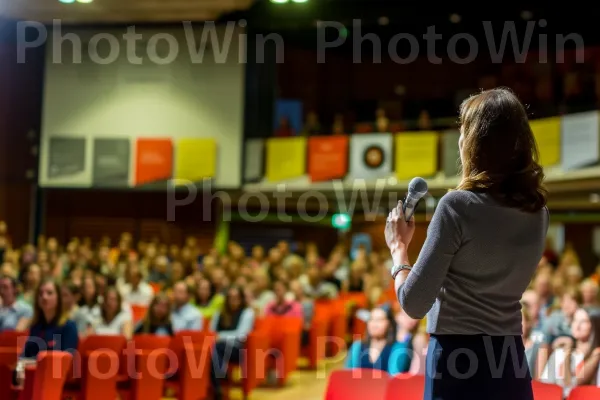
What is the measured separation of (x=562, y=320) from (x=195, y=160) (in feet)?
36.7

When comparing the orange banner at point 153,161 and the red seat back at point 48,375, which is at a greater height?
the orange banner at point 153,161

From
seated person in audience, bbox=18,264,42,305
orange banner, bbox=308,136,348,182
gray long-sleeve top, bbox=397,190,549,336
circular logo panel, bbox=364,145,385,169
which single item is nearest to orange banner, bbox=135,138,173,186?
orange banner, bbox=308,136,348,182

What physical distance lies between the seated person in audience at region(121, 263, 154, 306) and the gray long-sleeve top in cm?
840

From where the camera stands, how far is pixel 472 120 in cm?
164

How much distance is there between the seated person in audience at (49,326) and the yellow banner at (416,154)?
973 cm

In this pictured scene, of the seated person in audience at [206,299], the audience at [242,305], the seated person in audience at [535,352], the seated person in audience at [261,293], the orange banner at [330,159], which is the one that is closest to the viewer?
the seated person in audience at [535,352]

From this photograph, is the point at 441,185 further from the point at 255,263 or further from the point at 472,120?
the point at 472,120

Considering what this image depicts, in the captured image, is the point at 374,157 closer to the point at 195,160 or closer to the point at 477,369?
the point at 195,160

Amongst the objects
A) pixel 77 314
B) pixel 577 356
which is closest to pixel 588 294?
pixel 577 356

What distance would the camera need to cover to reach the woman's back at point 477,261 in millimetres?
1568

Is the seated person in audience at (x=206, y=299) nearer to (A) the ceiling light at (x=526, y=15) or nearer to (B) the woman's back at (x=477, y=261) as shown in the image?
(B) the woman's back at (x=477, y=261)

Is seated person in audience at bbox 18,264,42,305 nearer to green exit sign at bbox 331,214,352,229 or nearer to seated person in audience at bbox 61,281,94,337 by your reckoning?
seated person in audience at bbox 61,281,94,337

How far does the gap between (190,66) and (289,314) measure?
8483 mm

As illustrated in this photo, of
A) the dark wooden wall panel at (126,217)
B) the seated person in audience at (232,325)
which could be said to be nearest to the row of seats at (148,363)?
the seated person in audience at (232,325)
